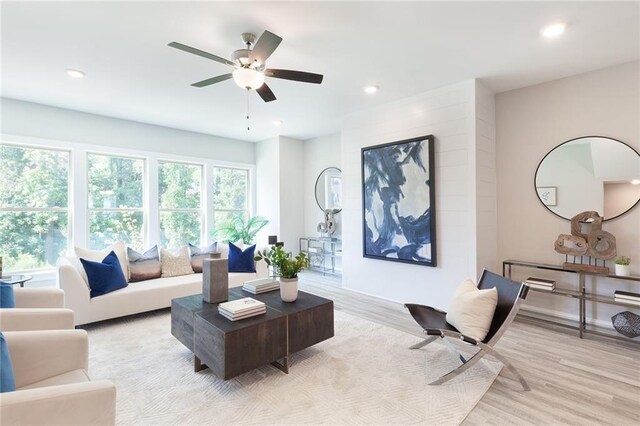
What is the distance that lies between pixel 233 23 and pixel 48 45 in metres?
1.80

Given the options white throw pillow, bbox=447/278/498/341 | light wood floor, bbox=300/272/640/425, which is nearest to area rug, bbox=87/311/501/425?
light wood floor, bbox=300/272/640/425

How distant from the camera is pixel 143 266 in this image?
398cm

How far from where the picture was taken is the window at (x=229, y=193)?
20.5 ft

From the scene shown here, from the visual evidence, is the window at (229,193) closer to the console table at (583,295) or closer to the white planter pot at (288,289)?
the white planter pot at (288,289)

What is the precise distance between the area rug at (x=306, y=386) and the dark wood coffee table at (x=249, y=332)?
0.18m

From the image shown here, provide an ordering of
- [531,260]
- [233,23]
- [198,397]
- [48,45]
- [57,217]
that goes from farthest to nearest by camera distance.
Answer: [57,217] < [531,260] < [48,45] < [233,23] < [198,397]

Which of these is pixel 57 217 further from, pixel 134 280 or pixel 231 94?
pixel 231 94

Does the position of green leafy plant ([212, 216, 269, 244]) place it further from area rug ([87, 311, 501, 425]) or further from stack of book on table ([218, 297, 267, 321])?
stack of book on table ([218, 297, 267, 321])

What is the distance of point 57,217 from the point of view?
14.5 feet

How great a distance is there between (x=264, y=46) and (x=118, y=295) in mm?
3113

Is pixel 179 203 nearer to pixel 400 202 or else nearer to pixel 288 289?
pixel 288 289

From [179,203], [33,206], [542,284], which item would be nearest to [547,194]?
[542,284]

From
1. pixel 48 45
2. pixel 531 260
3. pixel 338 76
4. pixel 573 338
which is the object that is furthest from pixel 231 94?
pixel 573 338

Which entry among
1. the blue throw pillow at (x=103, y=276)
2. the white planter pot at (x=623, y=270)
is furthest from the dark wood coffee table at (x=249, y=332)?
the white planter pot at (x=623, y=270)
